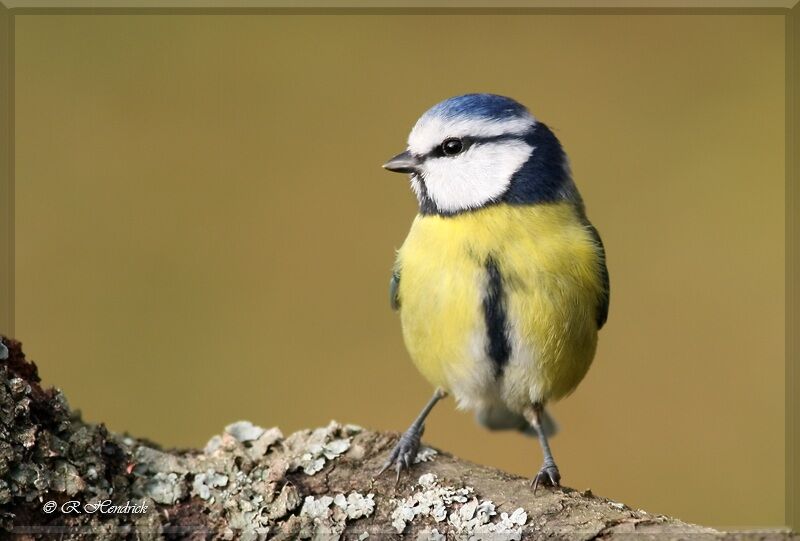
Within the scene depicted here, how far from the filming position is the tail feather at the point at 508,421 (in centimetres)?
206

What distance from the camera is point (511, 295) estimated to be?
1644 mm

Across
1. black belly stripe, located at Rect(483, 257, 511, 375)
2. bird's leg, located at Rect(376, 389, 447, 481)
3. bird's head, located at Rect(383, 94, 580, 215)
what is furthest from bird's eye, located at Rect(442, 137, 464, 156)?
bird's leg, located at Rect(376, 389, 447, 481)

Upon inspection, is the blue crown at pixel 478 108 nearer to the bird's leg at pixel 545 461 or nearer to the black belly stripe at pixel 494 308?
the black belly stripe at pixel 494 308

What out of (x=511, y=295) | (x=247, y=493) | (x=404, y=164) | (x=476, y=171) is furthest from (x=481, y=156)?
(x=247, y=493)

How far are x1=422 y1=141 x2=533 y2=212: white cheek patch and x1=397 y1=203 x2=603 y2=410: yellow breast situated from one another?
0.05 m

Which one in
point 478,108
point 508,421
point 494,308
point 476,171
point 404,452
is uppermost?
point 478,108

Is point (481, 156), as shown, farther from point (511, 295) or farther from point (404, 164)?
point (511, 295)

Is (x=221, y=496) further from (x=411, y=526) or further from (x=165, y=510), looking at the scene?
(x=411, y=526)

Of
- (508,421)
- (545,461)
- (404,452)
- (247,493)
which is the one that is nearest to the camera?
(247,493)

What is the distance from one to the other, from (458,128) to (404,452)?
0.71 metres

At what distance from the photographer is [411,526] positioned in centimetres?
142

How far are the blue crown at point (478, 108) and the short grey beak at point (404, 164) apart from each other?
10 centimetres

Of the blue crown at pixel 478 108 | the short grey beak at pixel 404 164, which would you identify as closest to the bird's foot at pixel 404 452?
the short grey beak at pixel 404 164

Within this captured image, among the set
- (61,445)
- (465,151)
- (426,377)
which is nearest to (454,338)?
(426,377)
